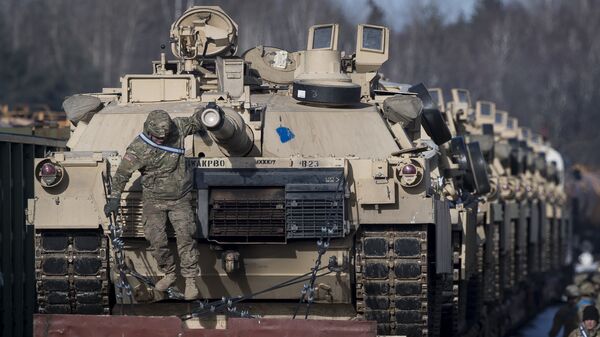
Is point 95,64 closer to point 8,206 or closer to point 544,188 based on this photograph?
point 544,188

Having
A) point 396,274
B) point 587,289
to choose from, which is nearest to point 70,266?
point 396,274

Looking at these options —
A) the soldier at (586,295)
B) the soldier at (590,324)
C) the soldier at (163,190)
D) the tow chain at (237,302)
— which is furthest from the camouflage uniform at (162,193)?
the soldier at (586,295)

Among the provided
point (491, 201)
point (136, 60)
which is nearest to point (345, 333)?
point (491, 201)

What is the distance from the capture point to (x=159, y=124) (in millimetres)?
17156

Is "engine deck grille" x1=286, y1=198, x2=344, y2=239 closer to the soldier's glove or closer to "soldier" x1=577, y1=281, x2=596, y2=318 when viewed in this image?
the soldier's glove

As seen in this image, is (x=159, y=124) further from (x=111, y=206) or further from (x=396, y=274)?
(x=396, y=274)

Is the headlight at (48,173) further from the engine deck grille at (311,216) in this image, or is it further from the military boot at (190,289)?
the engine deck grille at (311,216)

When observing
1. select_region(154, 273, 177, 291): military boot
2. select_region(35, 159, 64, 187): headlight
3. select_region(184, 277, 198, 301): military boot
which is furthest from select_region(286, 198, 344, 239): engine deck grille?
select_region(35, 159, 64, 187): headlight

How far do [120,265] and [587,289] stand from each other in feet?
32.9

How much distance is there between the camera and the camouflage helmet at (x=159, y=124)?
1714cm

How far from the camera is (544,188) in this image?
3834 centimetres

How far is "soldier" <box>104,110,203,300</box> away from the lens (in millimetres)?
17156

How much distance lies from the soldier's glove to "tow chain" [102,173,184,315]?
0.11 metres

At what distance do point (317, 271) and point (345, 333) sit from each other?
156cm
